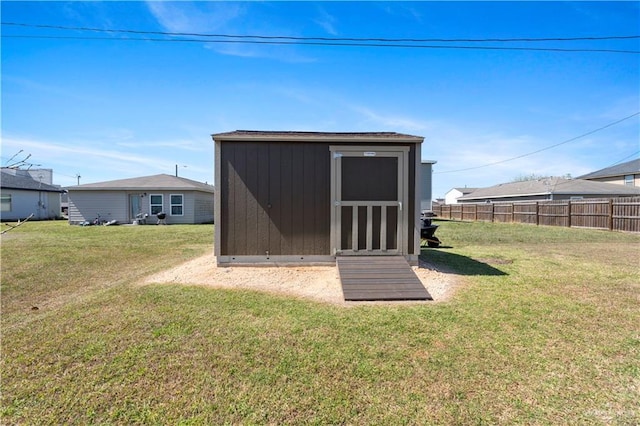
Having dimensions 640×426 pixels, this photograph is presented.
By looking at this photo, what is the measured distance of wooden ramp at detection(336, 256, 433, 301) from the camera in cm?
447

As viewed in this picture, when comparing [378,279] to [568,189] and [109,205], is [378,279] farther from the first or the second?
[568,189]

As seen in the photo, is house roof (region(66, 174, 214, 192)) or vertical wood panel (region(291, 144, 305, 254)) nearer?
vertical wood panel (region(291, 144, 305, 254))

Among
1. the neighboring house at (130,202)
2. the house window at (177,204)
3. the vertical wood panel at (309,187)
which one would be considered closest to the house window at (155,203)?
the neighboring house at (130,202)

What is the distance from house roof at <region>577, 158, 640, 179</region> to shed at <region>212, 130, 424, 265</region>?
32.7m

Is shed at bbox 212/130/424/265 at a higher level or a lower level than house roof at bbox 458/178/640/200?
lower

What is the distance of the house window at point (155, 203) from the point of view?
63.9 feet

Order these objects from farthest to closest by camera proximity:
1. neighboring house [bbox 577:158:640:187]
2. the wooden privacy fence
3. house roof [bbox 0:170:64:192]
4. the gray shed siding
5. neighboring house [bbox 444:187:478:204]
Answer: neighboring house [bbox 444:187:478:204]
neighboring house [bbox 577:158:640:187]
the gray shed siding
house roof [bbox 0:170:64:192]
the wooden privacy fence

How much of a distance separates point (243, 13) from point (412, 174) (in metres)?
6.67

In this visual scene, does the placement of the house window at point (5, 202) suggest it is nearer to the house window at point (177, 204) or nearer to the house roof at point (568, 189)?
the house window at point (177, 204)

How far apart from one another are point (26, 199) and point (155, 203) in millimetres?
Answer: 12188

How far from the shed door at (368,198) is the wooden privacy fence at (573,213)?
14750mm

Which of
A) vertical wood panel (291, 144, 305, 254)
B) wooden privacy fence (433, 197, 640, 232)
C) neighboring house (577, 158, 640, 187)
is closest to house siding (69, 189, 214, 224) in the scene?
vertical wood panel (291, 144, 305, 254)

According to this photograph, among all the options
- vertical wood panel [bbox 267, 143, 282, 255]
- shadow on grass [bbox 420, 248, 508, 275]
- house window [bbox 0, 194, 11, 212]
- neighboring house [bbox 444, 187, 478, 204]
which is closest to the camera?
vertical wood panel [bbox 267, 143, 282, 255]

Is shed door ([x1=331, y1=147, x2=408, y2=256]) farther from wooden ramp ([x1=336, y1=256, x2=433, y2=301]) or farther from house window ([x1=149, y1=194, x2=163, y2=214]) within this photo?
house window ([x1=149, y1=194, x2=163, y2=214])
